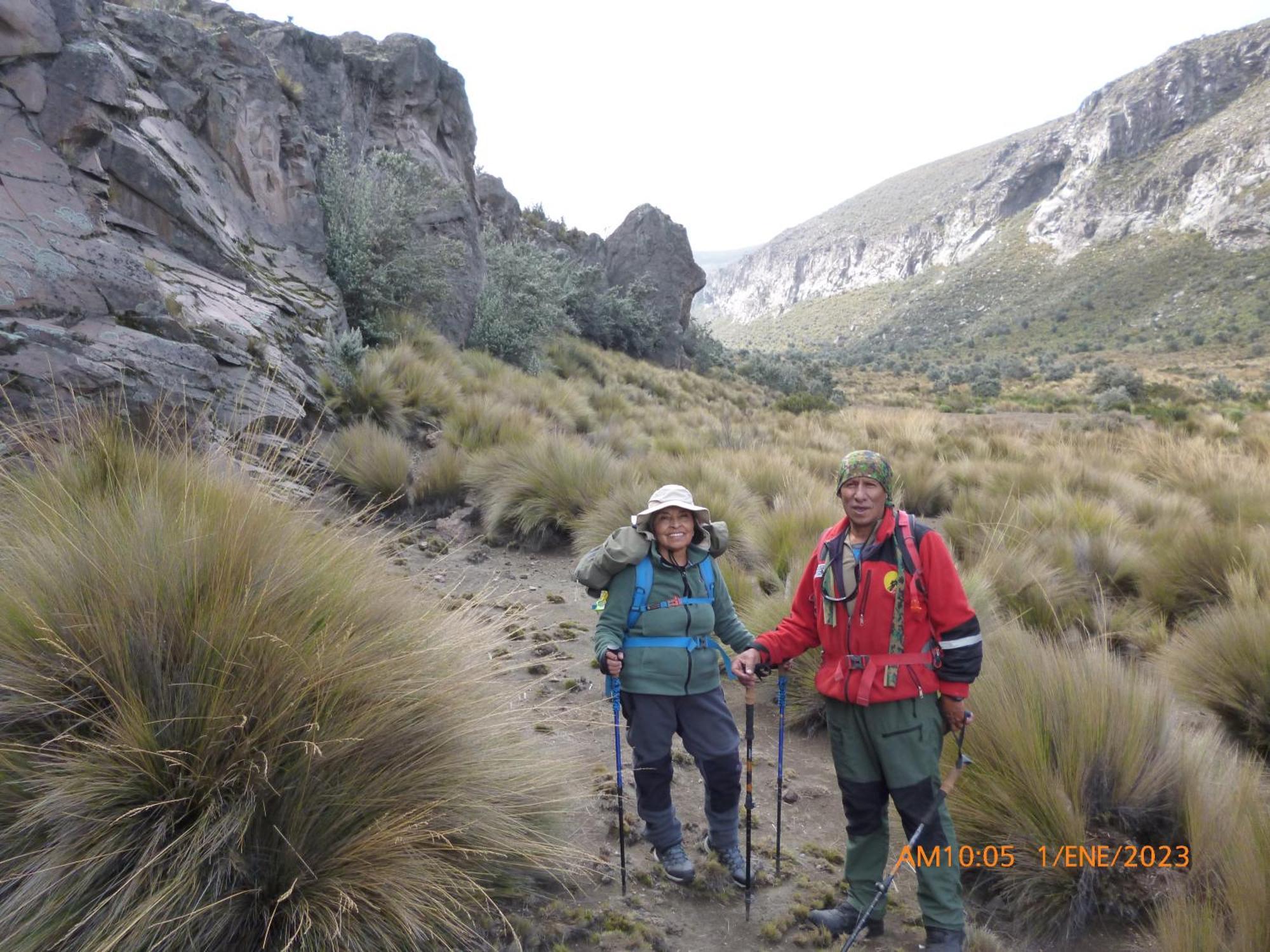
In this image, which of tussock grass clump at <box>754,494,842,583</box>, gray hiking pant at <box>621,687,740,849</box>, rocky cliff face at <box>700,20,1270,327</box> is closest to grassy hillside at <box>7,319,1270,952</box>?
tussock grass clump at <box>754,494,842,583</box>

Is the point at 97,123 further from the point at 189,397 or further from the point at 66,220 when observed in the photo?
the point at 189,397

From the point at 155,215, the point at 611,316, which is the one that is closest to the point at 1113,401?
the point at 611,316

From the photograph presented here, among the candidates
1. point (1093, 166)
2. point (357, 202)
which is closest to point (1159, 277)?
point (1093, 166)

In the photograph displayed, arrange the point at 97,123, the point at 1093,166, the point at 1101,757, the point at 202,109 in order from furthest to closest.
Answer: the point at 1093,166, the point at 202,109, the point at 97,123, the point at 1101,757

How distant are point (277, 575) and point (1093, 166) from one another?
105545 millimetres

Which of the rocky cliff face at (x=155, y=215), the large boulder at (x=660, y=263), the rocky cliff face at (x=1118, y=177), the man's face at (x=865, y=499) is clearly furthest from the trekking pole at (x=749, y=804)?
the rocky cliff face at (x=1118, y=177)

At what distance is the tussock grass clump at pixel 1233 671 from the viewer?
409 cm

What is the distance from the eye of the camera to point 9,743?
2053 mm

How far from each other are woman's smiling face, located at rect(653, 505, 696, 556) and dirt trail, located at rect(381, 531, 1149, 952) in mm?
857

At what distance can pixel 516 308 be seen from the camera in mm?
17000

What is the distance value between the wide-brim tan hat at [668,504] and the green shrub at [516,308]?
12.7m

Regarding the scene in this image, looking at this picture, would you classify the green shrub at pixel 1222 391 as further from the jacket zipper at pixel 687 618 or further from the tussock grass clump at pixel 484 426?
the jacket zipper at pixel 687 618

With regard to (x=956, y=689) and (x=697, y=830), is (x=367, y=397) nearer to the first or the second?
(x=697, y=830)

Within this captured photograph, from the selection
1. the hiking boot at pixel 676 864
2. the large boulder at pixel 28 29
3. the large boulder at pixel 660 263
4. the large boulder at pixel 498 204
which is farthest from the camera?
the large boulder at pixel 660 263
